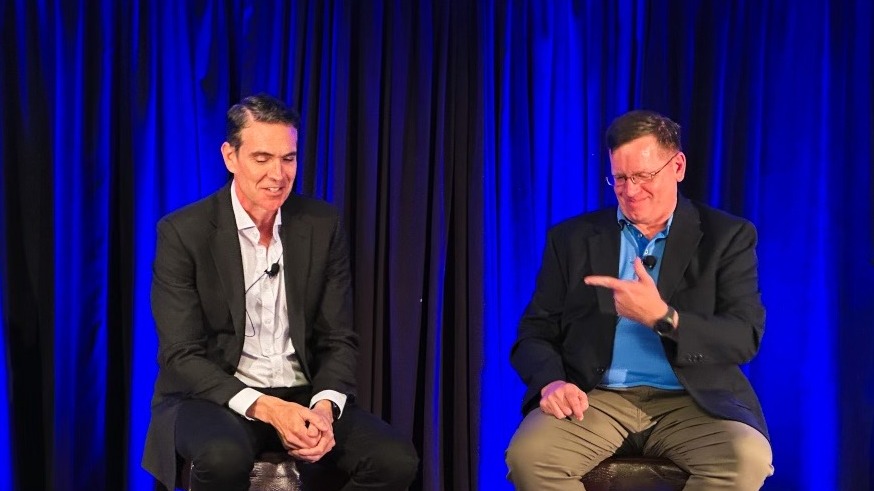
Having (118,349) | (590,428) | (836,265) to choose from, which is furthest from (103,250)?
(836,265)

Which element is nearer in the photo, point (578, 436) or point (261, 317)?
point (578, 436)

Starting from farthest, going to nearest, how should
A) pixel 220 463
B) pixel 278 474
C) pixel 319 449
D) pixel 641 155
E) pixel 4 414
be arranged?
pixel 4 414
pixel 641 155
pixel 278 474
pixel 319 449
pixel 220 463

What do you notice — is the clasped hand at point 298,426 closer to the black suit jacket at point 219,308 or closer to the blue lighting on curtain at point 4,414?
the black suit jacket at point 219,308

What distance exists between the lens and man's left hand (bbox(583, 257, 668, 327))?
105 inches

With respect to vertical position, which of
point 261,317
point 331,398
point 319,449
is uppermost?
point 261,317

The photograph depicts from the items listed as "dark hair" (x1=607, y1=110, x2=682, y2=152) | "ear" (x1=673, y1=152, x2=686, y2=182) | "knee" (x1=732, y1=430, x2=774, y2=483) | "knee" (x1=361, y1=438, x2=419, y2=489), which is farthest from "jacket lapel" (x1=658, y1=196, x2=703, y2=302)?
"knee" (x1=361, y1=438, x2=419, y2=489)

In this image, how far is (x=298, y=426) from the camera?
8.75 feet

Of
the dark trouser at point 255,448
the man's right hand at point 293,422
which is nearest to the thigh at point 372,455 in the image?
the dark trouser at point 255,448

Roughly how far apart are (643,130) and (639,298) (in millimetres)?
588

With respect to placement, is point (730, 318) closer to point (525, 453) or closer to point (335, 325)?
point (525, 453)

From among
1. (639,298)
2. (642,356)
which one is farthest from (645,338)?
(639,298)

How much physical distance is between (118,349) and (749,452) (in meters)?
2.46

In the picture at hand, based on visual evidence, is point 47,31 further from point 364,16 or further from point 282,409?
point 282,409

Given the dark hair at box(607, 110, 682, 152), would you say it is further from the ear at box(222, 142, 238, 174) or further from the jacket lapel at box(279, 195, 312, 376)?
the ear at box(222, 142, 238, 174)
